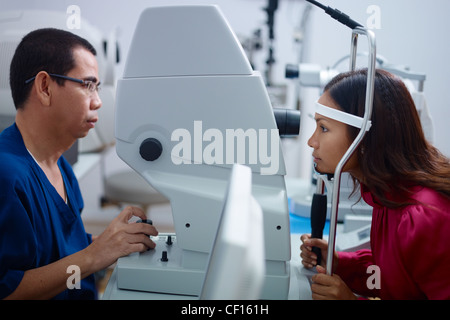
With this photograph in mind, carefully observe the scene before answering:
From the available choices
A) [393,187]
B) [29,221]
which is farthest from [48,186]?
[393,187]

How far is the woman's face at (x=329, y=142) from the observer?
90 centimetres

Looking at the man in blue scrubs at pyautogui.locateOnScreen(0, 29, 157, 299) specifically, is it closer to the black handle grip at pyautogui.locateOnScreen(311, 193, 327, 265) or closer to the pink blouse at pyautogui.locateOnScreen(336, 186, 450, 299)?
the black handle grip at pyautogui.locateOnScreen(311, 193, 327, 265)

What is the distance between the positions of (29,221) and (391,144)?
81 cm

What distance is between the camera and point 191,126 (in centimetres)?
80

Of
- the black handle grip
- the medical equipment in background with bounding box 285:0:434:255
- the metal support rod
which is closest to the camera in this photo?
the metal support rod

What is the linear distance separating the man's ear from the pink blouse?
2.83ft

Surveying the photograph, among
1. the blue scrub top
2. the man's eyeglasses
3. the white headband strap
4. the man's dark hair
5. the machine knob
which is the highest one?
the man's dark hair

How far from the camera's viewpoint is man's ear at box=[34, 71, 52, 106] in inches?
38.6

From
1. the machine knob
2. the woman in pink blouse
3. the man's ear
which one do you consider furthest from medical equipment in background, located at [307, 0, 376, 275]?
the man's ear

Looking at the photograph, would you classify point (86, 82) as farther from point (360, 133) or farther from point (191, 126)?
point (360, 133)

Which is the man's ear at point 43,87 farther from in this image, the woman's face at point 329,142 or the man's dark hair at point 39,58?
the woman's face at point 329,142

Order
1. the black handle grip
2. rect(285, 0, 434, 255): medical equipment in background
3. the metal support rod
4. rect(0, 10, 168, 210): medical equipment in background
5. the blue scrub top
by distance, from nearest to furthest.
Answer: the metal support rod → the blue scrub top → the black handle grip → rect(285, 0, 434, 255): medical equipment in background → rect(0, 10, 168, 210): medical equipment in background
